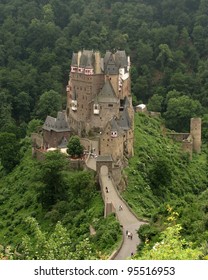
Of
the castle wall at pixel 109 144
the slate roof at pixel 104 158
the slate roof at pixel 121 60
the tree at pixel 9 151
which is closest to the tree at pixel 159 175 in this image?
the castle wall at pixel 109 144

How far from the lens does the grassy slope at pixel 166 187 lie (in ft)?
160

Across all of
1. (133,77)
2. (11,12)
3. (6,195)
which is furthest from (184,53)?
(6,195)

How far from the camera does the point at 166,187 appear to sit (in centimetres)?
6525

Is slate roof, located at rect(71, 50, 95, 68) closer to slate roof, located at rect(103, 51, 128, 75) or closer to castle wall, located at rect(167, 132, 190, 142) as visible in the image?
slate roof, located at rect(103, 51, 128, 75)

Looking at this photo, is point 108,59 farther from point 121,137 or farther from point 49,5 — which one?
point 49,5

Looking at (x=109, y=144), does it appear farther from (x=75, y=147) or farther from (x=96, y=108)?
(x=96, y=108)

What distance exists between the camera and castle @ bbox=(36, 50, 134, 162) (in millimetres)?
66000

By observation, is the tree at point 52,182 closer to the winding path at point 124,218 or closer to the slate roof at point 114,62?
the winding path at point 124,218

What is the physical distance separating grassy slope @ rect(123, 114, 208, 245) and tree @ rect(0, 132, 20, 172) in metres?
13.1

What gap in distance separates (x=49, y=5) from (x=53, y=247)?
108234 millimetres

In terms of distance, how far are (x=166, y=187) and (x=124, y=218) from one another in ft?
45.3

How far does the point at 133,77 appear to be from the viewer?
4341 inches

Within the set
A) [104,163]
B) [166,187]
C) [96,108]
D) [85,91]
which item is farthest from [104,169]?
[85,91]

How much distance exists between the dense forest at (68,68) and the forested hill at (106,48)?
175mm
